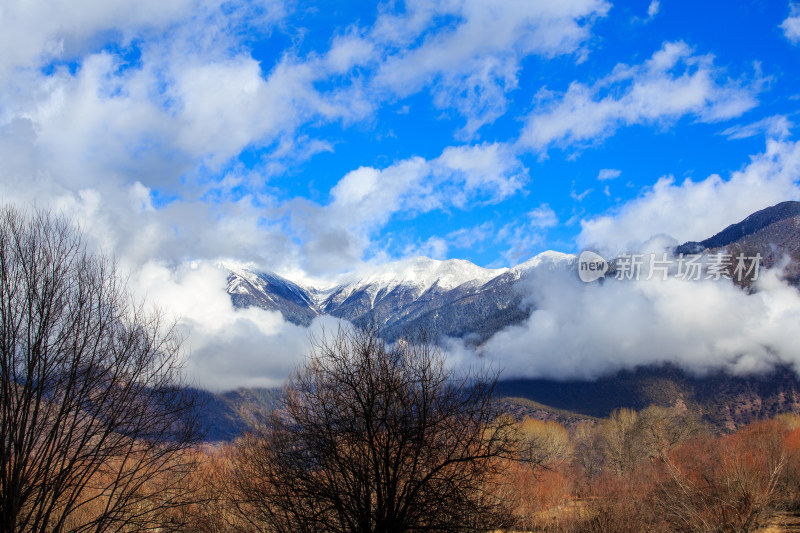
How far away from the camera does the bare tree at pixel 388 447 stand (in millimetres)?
15172

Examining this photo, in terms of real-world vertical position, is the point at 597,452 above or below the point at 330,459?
below

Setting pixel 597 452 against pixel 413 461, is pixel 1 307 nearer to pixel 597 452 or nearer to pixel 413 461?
pixel 413 461

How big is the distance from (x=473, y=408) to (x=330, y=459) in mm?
4826

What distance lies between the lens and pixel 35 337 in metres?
12.9

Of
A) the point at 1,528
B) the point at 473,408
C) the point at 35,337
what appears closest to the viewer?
the point at 1,528

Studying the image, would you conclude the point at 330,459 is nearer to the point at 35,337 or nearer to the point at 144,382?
the point at 144,382

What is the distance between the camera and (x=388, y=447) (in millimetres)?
15180

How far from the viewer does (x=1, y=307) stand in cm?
1265

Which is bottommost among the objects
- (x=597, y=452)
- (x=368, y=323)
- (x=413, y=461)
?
(x=597, y=452)

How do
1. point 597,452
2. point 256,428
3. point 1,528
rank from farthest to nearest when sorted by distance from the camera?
point 597,452 < point 256,428 < point 1,528

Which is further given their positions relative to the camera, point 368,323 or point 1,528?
point 368,323

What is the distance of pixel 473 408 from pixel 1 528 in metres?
12.8

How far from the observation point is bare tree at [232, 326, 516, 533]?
15.2 metres

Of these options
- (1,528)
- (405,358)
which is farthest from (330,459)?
(1,528)
